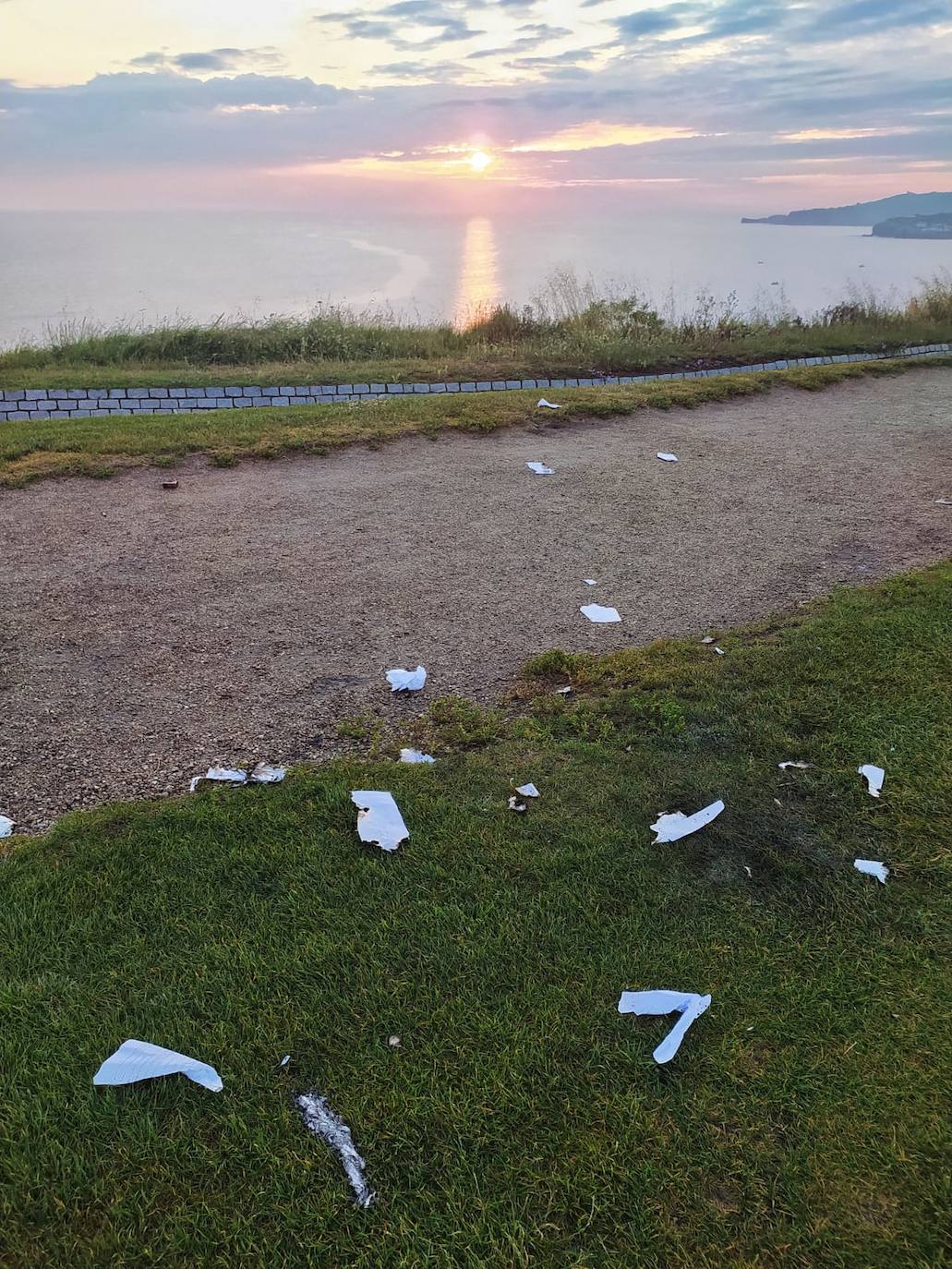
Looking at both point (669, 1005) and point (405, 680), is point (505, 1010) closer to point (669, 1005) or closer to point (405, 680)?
point (669, 1005)

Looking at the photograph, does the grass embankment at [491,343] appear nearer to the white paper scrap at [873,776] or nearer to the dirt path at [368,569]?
the dirt path at [368,569]

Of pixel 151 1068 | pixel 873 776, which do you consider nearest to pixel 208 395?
pixel 873 776

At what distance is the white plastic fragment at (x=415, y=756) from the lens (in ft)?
10.0

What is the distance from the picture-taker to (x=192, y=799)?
111 inches

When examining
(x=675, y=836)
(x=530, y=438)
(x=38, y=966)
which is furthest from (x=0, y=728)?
(x=530, y=438)

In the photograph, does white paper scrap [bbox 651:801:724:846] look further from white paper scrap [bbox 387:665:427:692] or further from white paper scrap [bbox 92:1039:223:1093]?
white paper scrap [bbox 92:1039:223:1093]

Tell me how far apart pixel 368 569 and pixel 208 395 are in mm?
4603

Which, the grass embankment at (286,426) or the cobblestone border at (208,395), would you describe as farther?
the cobblestone border at (208,395)

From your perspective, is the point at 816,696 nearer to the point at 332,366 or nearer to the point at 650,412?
the point at 650,412

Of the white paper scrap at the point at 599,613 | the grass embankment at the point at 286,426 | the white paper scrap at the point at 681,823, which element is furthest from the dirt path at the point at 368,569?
the white paper scrap at the point at 681,823

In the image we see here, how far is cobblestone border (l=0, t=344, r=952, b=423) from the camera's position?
775 cm

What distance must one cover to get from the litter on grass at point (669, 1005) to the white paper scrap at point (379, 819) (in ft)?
2.70

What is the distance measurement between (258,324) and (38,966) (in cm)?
1126

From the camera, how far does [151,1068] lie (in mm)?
1928
